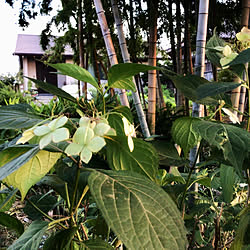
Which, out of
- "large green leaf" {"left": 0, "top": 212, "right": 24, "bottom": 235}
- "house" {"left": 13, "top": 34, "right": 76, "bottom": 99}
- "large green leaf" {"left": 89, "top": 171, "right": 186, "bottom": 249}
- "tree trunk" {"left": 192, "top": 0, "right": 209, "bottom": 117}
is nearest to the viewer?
"large green leaf" {"left": 89, "top": 171, "right": 186, "bottom": 249}

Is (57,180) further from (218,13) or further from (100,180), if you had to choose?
(218,13)

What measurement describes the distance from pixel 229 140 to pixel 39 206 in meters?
0.36

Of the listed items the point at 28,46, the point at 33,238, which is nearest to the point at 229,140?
the point at 33,238

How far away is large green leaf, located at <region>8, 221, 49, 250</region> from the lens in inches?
15.3

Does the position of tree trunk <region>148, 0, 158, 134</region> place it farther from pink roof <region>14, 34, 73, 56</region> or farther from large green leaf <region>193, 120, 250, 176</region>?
pink roof <region>14, 34, 73, 56</region>

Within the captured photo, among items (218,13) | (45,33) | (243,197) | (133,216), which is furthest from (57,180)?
(45,33)

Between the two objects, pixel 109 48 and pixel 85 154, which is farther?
pixel 109 48

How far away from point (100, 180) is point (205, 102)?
270mm

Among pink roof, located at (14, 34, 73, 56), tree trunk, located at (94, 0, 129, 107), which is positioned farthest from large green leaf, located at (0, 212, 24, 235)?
pink roof, located at (14, 34, 73, 56)

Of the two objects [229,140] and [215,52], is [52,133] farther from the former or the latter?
[215,52]

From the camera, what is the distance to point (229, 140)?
0.41 m

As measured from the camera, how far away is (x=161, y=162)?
0.55m

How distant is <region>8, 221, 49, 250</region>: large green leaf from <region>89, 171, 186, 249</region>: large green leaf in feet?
0.45

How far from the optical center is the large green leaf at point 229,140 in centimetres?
40
